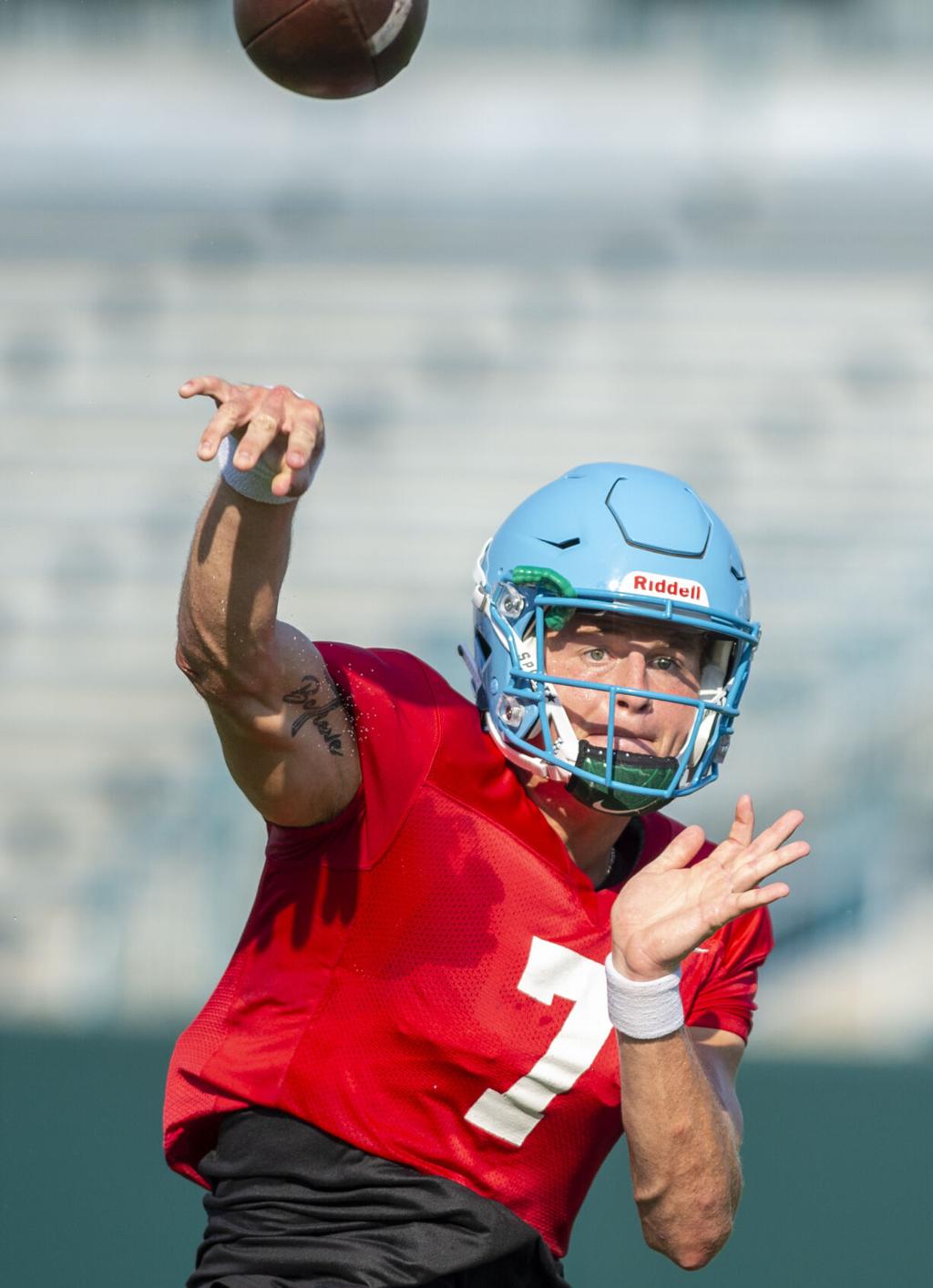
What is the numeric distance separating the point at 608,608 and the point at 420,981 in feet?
1.83

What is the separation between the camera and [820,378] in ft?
16.1

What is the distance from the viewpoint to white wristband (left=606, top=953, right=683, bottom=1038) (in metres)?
2.10

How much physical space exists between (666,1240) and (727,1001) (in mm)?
360

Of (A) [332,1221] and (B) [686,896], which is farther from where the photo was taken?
(A) [332,1221]

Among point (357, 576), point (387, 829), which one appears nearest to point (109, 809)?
point (357, 576)

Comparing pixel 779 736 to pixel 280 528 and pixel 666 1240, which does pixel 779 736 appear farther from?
pixel 280 528

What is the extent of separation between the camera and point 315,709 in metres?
2.09

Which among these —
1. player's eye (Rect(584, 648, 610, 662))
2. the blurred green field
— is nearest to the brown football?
player's eye (Rect(584, 648, 610, 662))

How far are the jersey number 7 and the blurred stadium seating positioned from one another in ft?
7.50

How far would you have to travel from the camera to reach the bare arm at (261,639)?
187 centimetres

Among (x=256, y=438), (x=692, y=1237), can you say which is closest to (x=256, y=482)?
(x=256, y=438)

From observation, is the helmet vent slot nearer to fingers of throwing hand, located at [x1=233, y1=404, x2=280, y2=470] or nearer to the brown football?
fingers of throwing hand, located at [x1=233, y1=404, x2=280, y2=470]

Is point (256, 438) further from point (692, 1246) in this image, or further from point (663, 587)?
point (692, 1246)

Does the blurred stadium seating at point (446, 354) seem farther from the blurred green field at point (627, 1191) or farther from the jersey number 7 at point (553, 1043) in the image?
the jersey number 7 at point (553, 1043)
